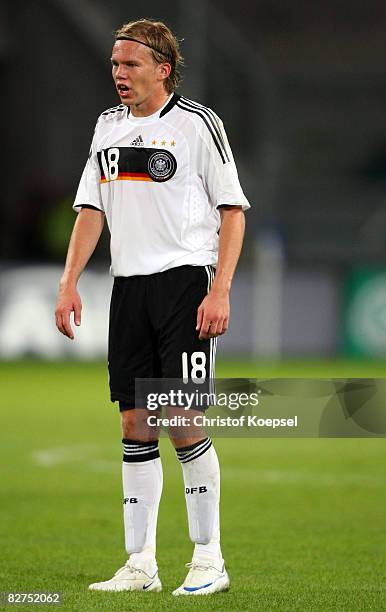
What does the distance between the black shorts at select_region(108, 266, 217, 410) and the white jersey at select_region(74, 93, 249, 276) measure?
6cm

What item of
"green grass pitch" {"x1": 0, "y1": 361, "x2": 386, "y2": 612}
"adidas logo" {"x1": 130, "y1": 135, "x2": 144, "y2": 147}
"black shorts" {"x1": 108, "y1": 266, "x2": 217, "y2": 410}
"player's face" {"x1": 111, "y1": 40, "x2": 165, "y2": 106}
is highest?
"player's face" {"x1": 111, "y1": 40, "x2": 165, "y2": 106}

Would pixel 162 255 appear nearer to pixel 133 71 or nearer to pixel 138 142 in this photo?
pixel 138 142

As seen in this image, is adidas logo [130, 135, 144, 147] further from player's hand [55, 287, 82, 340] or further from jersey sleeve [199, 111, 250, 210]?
player's hand [55, 287, 82, 340]

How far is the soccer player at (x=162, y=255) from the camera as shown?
4.61 m

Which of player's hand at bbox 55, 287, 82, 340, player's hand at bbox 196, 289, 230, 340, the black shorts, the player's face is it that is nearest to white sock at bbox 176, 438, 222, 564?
the black shorts

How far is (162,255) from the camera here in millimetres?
→ 4668

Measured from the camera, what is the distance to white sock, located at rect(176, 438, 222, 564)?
15.4 feet

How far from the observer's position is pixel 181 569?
531cm

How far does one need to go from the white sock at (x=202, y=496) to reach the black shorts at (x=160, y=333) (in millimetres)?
249

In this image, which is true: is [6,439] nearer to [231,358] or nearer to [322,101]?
[231,358]

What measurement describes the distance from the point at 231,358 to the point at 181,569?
51.0ft

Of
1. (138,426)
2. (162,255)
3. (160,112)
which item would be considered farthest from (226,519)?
(160,112)

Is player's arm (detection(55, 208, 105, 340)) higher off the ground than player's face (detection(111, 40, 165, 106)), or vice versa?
player's face (detection(111, 40, 165, 106))

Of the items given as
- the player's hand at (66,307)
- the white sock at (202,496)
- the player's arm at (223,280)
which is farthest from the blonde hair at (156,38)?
the white sock at (202,496)
